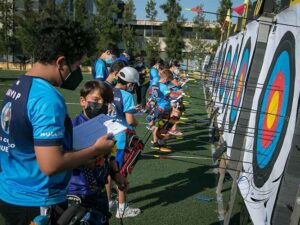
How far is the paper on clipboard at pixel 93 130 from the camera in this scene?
2.20m

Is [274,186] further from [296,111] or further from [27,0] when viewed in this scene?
[27,0]

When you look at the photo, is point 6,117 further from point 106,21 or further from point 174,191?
point 106,21

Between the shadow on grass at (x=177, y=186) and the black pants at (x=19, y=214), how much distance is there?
2706mm

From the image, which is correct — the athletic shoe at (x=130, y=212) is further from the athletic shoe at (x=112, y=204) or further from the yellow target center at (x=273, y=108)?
the yellow target center at (x=273, y=108)

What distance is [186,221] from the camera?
169 inches

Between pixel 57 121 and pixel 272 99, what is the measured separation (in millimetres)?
1736

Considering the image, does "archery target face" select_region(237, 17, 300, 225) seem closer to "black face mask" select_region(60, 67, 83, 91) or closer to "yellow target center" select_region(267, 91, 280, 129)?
"yellow target center" select_region(267, 91, 280, 129)

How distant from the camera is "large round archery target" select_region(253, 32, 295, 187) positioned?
252 cm

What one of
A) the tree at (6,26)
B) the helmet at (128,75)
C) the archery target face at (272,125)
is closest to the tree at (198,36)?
the tree at (6,26)

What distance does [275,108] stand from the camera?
2.80 m

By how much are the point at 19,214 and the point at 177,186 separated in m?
3.75

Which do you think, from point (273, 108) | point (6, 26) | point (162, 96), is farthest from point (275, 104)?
point (6, 26)

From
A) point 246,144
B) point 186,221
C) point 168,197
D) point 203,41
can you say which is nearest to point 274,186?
point 246,144

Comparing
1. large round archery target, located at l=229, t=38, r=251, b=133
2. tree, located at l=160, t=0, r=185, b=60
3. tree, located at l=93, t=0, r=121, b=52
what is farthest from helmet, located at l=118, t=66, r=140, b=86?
tree, located at l=160, t=0, r=185, b=60
